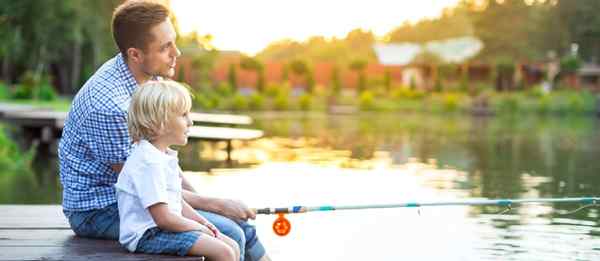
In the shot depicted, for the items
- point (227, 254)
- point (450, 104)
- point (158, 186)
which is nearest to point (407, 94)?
point (450, 104)

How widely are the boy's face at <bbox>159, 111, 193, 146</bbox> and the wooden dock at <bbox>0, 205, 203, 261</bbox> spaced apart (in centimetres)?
34

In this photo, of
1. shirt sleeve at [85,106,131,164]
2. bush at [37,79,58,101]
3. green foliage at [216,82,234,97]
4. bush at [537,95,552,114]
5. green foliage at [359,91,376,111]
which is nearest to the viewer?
shirt sleeve at [85,106,131,164]

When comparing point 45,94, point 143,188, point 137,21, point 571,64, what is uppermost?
point 571,64

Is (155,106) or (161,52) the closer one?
(155,106)

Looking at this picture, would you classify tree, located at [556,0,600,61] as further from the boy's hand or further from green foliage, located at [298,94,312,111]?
the boy's hand

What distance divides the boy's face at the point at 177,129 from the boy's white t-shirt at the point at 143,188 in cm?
5

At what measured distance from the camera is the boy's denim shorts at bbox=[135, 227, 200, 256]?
277cm

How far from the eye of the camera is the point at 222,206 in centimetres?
319

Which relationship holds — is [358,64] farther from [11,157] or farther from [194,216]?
[194,216]

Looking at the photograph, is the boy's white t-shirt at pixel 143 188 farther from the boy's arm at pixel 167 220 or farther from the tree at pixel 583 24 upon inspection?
the tree at pixel 583 24

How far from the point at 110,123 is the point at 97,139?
2.6 inches

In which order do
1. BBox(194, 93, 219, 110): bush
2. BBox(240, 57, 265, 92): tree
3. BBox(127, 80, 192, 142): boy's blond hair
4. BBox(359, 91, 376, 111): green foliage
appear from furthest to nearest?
1. BBox(240, 57, 265, 92): tree
2. BBox(359, 91, 376, 111): green foliage
3. BBox(194, 93, 219, 110): bush
4. BBox(127, 80, 192, 142): boy's blond hair

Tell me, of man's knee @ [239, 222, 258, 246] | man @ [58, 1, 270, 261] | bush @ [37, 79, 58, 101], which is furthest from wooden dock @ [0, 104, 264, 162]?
bush @ [37, 79, 58, 101]

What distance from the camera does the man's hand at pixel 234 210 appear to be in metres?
3.18
